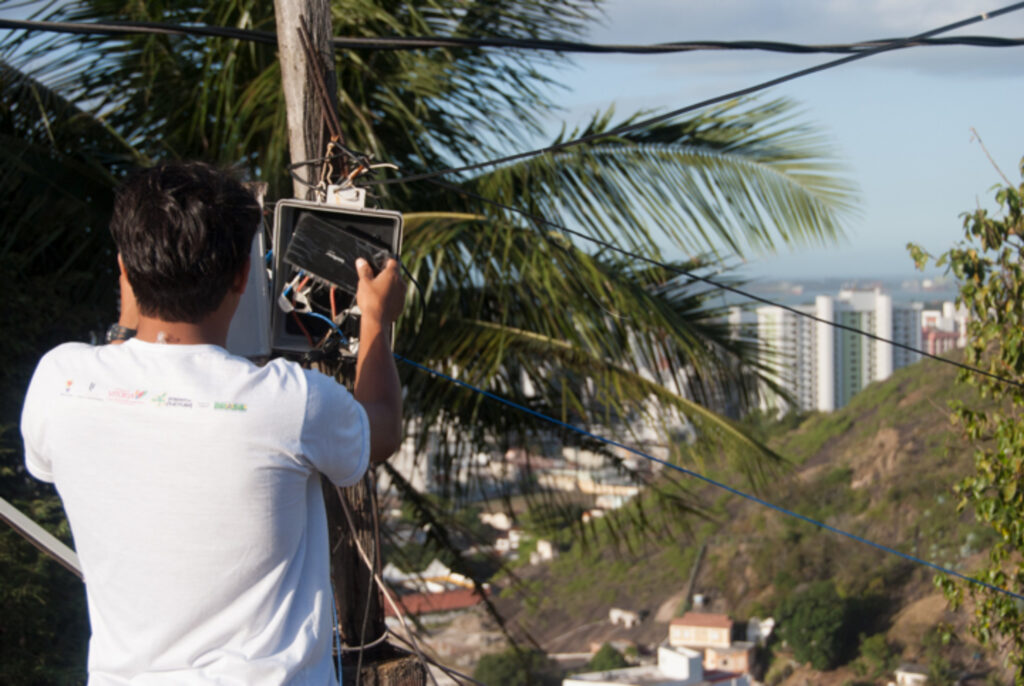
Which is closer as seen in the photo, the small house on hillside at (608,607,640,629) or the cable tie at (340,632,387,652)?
the cable tie at (340,632,387,652)

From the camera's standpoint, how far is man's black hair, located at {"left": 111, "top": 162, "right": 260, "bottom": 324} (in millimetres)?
1444

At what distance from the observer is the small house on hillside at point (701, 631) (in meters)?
36.3

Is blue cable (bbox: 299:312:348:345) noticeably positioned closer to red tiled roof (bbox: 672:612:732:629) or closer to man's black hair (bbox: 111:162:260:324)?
man's black hair (bbox: 111:162:260:324)

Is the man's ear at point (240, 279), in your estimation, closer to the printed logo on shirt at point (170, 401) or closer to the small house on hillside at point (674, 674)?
the printed logo on shirt at point (170, 401)

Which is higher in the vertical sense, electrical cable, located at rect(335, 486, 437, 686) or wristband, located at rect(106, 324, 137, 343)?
wristband, located at rect(106, 324, 137, 343)

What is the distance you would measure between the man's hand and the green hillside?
91.0 feet

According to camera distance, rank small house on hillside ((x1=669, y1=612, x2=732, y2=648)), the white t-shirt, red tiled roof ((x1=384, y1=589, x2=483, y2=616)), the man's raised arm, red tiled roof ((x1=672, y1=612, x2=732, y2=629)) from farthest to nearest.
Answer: red tiled roof ((x1=672, y1=612, x2=732, y2=629)) → small house on hillside ((x1=669, y1=612, x2=732, y2=648)) → red tiled roof ((x1=384, y1=589, x2=483, y2=616)) → the man's raised arm → the white t-shirt

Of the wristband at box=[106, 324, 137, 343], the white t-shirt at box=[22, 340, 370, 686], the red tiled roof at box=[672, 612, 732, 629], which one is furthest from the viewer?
the red tiled roof at box=[672, 612, 732, 629]

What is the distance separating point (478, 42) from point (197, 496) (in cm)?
246

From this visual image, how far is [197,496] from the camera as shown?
1.44m

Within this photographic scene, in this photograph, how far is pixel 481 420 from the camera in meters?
6.89

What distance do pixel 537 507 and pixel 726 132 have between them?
114 inches

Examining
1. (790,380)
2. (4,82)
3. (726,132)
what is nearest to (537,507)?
(790,380)

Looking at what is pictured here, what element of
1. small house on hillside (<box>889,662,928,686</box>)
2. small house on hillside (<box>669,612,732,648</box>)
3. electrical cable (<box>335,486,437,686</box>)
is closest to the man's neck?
electrical cable (<box>335,486,437,686</box>)
